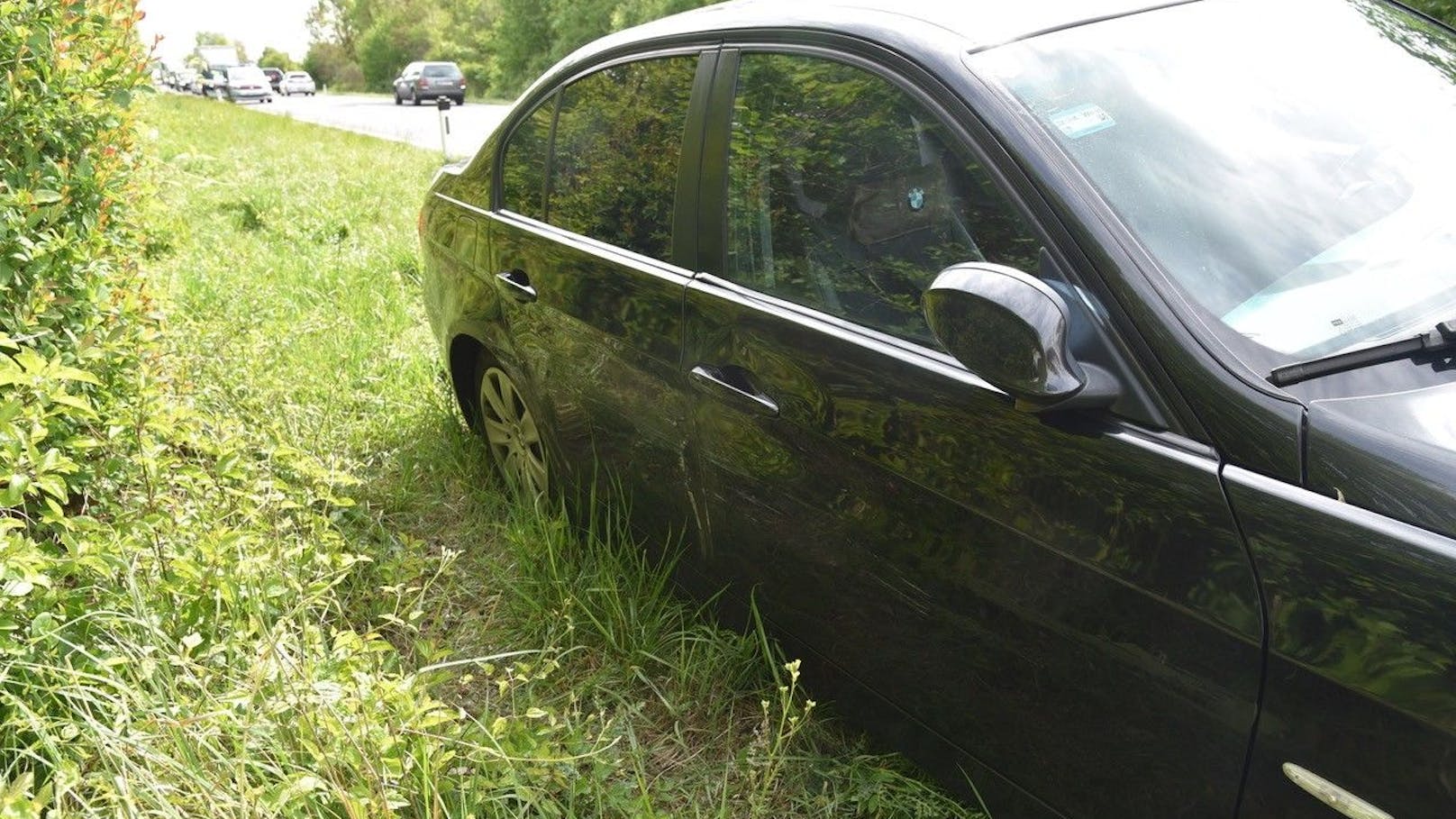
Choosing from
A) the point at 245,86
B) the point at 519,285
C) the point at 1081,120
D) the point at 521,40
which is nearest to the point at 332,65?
the point at 245,86

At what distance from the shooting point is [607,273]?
2.91 m

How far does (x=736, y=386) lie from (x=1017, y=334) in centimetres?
90

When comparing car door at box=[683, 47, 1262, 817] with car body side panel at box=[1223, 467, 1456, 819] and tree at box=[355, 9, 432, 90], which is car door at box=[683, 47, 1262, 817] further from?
tree at box=[355, 9, 432, 90]

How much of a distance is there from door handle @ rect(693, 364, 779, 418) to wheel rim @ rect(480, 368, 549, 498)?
103 centimetres

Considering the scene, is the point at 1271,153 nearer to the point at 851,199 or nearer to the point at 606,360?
the point at 851,199

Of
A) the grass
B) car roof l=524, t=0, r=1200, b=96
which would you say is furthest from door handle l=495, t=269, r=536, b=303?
car roof l=524, t=0, r=1200, b=96

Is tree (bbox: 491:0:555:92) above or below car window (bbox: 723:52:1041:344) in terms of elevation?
above

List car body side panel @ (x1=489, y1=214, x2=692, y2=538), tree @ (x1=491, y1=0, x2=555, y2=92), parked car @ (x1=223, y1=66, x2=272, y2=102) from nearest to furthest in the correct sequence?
car body side panel @ (x1=489, y1=214, x2=692, y2=538) → parked car @ (x1=223, y1=66, x2=272, y2=102) → tree @ (x1=491, y1=0, x2=555, y2=92)

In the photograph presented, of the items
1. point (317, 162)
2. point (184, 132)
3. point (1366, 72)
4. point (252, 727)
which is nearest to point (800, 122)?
point (1366, 72)

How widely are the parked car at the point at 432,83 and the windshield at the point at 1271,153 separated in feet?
131

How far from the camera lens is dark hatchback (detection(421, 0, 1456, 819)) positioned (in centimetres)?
151

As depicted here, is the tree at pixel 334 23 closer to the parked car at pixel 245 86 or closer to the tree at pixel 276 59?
the tree at pixel 276 59

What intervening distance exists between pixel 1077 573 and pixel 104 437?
2.82 metres

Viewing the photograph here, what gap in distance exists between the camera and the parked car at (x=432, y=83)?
4038 centimetres
